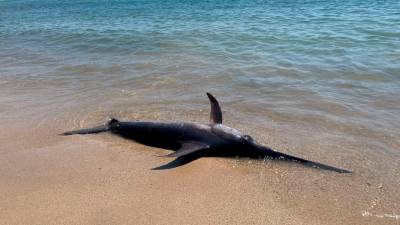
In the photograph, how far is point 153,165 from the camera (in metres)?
4.96

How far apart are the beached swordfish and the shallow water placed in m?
0.60

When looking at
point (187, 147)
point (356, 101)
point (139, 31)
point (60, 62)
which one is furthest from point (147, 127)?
point (139, 31)

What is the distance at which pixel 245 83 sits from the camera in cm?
832

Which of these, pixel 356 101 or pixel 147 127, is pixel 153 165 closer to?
pixel 147 127

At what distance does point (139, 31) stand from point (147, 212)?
13451 mm

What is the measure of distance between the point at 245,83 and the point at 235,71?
1.00m

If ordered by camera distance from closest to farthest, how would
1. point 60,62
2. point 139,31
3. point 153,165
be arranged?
point 153,165, point 60,62, point 139,31

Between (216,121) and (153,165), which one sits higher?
(216,121)

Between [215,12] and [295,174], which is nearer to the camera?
[295,174]

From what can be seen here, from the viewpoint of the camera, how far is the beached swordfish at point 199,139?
4977 millimetres

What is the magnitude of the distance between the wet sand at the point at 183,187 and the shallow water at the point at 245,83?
7cm

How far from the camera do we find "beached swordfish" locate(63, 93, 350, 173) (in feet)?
16.3

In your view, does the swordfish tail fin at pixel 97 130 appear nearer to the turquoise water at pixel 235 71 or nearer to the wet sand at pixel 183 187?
the wet sand at pixel 183 187

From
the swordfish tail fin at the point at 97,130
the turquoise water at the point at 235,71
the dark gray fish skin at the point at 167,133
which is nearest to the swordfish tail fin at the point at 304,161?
the dark gray fish skin at the point at 167,133
